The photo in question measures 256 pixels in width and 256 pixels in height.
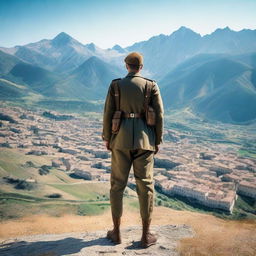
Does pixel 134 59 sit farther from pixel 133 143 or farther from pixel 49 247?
pixel 49 247

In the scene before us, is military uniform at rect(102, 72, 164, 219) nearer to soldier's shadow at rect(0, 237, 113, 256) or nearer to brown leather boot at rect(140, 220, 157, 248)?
brown leather boot at rect(140, 220, 157, 248)

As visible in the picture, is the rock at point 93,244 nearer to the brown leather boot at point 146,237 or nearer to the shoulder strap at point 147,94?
the brown leather boot at point 146,237

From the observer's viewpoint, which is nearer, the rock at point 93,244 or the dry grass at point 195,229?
the rock at point 93,244

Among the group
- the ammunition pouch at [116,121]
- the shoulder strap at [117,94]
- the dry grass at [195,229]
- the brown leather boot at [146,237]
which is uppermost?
the shoulder strap at [117,94]

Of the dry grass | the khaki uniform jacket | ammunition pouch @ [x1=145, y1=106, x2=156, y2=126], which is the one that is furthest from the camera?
the dry grass

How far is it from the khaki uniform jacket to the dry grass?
2.24m

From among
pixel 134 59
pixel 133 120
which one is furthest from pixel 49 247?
pixel 134 59

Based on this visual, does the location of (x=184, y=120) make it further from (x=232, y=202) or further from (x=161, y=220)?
(x=161, y=220)

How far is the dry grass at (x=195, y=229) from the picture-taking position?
19.9 feet

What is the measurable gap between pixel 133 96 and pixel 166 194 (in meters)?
35.1

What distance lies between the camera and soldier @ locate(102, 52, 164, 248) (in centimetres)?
565

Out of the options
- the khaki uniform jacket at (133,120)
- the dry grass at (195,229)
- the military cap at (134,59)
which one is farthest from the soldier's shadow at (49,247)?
the military cap at (134,59)

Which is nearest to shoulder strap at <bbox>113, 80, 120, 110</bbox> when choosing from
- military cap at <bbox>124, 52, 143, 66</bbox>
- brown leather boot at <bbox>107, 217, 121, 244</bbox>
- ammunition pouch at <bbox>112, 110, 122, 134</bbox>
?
ammunition pouch at <bbox>112, 110, 122, 134</bbox>

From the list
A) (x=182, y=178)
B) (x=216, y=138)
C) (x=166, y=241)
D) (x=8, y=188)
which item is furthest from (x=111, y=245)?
(x=216, y=138)
